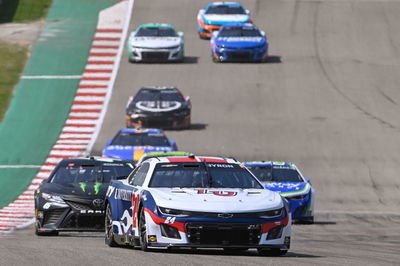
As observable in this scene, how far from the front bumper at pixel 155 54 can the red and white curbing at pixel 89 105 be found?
1.02 metres

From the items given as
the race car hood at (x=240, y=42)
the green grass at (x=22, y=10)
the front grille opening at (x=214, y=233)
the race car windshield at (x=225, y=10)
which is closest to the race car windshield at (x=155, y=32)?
the race car hood at (x=240, y=42)

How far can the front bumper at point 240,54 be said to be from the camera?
39.6 m

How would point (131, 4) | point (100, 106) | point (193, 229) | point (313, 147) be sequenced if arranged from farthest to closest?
point (131, 4)
point (100, 106)
point (313, 147)
point (193, 229)

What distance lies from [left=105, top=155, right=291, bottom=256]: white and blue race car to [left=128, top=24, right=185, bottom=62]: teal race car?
25330 mm

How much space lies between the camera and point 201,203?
12.9 m

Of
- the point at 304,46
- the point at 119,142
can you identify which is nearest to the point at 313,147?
the point at 119,142

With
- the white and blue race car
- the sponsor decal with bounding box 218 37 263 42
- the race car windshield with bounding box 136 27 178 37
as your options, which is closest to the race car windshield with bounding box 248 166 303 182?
the white and blue race car

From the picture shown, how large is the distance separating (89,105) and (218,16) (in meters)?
8.90

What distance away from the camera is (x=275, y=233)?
13047 mm

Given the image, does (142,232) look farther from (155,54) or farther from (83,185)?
(155,54)

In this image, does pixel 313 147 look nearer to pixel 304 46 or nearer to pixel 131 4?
pixel 304 46

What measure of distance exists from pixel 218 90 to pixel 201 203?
2460 centimetres

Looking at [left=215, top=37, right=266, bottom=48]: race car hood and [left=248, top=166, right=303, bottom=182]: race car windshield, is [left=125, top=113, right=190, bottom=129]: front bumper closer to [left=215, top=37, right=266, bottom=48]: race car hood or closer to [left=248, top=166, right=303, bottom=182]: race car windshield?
[left=215, top=37, right=266, bottom=48]: race car hood

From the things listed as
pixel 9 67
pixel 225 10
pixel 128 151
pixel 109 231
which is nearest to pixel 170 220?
pixel 109 231
